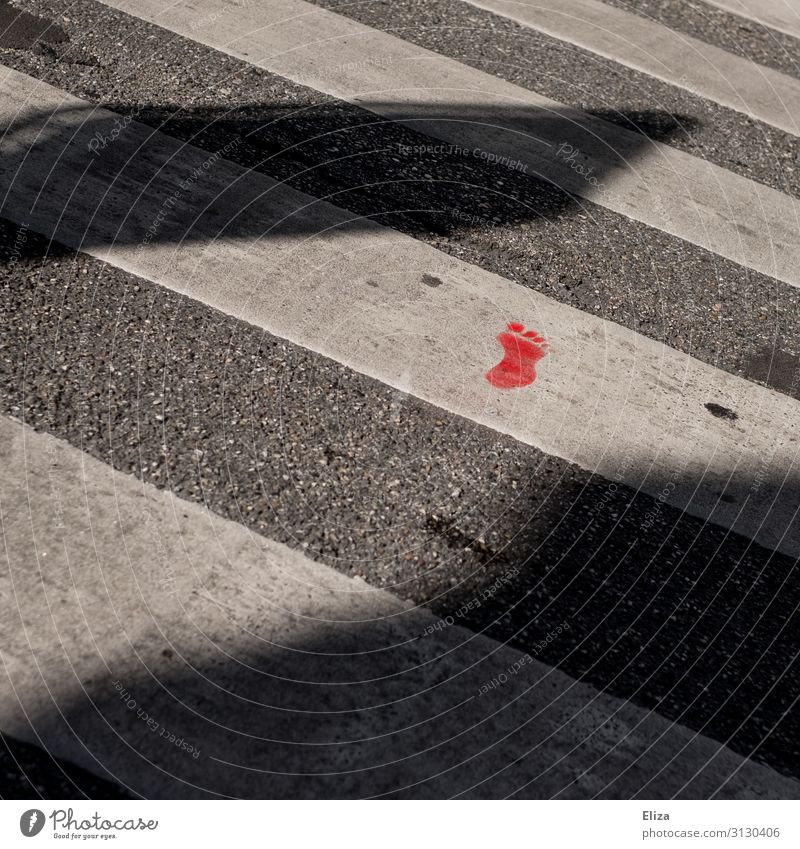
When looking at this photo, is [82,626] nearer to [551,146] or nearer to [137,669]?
[137,669]

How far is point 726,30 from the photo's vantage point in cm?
868

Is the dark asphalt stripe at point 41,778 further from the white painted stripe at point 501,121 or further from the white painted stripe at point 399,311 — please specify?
the white painted stripe at point 501,121

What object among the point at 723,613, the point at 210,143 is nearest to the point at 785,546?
the point at 723,613

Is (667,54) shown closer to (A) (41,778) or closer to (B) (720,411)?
(B) (720,411)

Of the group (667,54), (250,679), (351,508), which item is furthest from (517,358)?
(667,54)

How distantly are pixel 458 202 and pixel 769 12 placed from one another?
5.13 m

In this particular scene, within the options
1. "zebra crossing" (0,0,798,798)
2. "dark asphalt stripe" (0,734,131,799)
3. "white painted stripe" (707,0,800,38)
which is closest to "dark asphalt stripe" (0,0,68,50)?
"zebra crossing" (0,0,798,798)

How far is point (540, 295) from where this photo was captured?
5.38 meters

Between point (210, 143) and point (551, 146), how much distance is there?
7.04 ft

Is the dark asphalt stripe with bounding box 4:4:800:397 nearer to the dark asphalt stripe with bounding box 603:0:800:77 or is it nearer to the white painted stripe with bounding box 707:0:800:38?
the dark asphalt stripe with bounding box 603:0:800:77

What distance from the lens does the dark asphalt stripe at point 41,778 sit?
9.61ft
